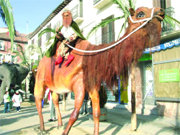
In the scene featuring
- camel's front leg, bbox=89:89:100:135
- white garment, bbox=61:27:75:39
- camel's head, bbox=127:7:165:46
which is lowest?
camel's front leg, bbox=89:89:100:135

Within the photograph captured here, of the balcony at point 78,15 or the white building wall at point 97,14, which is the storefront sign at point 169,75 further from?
the balcony at point 78,15

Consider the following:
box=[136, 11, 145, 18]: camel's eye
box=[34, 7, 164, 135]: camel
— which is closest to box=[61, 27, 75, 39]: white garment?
box=[34, 7, 164, 135]: camel

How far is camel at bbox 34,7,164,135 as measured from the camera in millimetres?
3170

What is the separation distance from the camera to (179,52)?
9.41 m

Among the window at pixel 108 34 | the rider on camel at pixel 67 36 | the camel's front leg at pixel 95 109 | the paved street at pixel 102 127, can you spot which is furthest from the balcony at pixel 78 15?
the camel's front leg at pixel 95 109

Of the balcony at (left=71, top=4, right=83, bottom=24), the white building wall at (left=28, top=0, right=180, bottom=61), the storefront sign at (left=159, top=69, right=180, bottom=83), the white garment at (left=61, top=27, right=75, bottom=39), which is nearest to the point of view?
the white garment at (left=61, top=27, right=75, bottom=39)

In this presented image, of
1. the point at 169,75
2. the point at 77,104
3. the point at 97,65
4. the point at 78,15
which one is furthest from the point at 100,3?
the point at 77,104

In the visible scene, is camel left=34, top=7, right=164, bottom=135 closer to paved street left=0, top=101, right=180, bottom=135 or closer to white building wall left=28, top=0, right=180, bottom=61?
paved street left=0, top=101, right=180, bottom=135

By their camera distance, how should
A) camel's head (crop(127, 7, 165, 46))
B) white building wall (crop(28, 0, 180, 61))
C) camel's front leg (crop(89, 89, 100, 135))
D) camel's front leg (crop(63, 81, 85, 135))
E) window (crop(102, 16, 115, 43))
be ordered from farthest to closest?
window (crop(102, 16, 115, 43)), white building wall (crop(28, 0, 180, 61)), camel's front leg (crop(89, 89, 100, 135)), camel's front leg (crop(63, 81, 85, 135)), camel's head (crop(127, 7, 165, 46))

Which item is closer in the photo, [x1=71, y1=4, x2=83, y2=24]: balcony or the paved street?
the paved street

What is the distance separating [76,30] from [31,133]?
3398 millimetres

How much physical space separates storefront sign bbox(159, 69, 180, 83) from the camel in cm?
671

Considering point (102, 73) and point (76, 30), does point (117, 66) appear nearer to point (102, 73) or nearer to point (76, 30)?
point (102, 73)

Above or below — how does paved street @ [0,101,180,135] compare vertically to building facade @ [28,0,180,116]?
below
